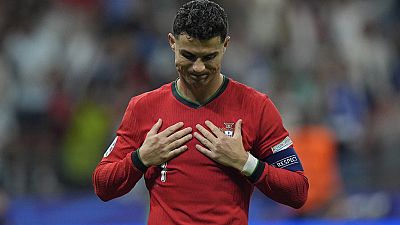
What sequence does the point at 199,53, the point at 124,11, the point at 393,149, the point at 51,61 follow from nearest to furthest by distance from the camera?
the point at 199,53 → the point at 393,149 → the point at 51,61 → the point at 124,11

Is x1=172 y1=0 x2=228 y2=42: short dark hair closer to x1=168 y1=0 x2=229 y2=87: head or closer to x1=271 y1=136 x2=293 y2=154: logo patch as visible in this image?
x1=168 y1=0 x2=229 y2=87: head

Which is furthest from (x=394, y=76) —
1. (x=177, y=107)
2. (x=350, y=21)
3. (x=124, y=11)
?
(x=177, y=107)

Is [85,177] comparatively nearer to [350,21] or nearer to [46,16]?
[46,16]

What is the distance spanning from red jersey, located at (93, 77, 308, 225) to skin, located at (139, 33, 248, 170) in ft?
0.13

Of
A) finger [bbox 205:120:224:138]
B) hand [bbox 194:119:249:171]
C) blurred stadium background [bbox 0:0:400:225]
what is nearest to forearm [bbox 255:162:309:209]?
hand [bbox 194:119:249:171]

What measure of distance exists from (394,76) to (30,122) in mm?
3618

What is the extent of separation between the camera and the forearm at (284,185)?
3.89m

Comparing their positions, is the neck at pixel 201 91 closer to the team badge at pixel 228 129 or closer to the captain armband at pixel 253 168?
the team badge at pixel 228 129

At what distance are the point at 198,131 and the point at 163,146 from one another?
6.0 inches

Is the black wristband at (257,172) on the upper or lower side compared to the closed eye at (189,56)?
lower

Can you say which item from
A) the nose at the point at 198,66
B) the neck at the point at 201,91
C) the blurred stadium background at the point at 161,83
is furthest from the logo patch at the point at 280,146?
the blurred stadium background at the point at 161,83

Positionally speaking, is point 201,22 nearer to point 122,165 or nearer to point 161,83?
point 122,165

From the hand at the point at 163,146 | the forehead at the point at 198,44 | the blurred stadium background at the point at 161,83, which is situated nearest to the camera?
the forehead at the point at 198,44

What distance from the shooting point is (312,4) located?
10.2 metres
